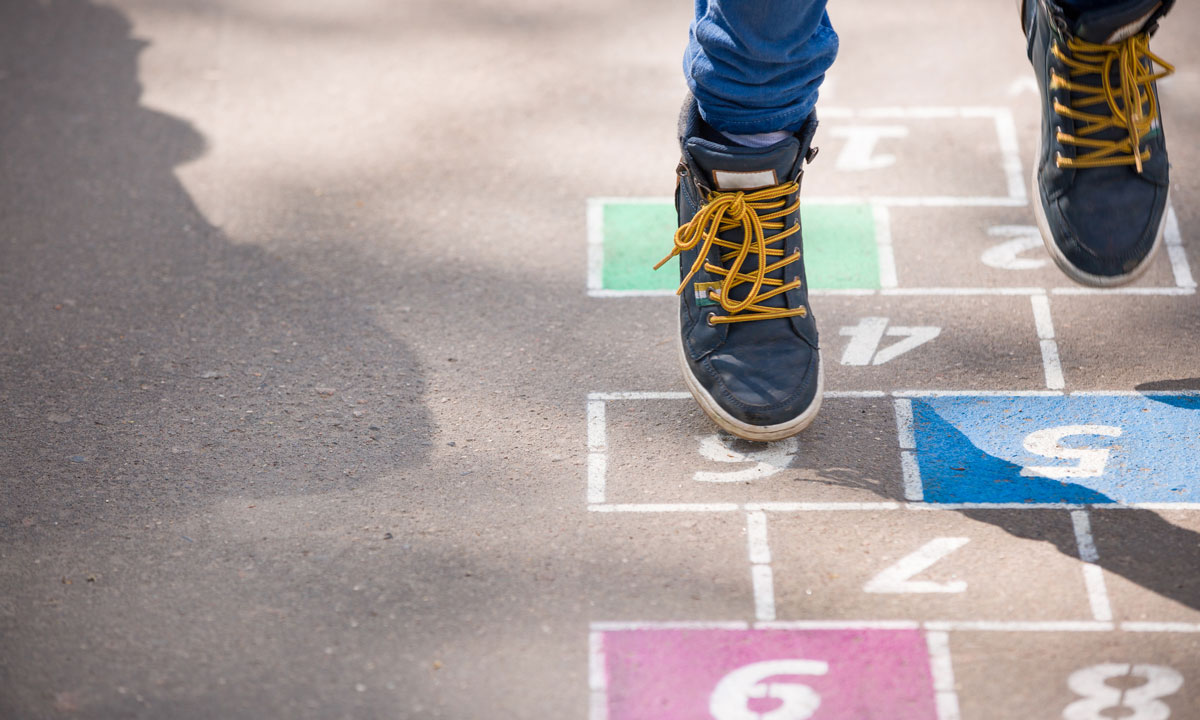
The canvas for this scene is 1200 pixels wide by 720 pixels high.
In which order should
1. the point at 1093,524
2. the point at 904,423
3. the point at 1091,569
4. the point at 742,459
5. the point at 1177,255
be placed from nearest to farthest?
the point at 1091,569, the point at 1093,524, the point at 742,459, the point at 904,423, the point at 1177,255

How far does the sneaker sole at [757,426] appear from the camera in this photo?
2.90 metres

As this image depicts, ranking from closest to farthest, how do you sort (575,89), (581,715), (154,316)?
1. (581,715)
2. (154,316)
3. (575,89)

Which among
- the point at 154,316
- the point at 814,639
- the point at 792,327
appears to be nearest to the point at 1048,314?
the point at 792,327

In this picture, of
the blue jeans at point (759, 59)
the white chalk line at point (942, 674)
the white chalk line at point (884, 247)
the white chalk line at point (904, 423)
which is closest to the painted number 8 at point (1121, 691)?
the white chalk line at point (942, 674)

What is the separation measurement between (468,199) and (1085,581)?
228 cm

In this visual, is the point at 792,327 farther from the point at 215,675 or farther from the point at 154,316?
the point at 154,316

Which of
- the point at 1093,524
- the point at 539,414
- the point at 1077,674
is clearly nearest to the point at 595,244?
the point at 539,414

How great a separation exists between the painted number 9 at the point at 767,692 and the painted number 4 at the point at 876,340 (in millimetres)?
1083

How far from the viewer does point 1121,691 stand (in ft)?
7.65

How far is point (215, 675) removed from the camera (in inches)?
94.8

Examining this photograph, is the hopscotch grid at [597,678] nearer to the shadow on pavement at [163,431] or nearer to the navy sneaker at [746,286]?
the shadow on pavement at [163,431]

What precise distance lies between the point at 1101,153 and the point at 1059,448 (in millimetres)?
723

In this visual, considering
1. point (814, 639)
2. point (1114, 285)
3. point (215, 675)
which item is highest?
point (1114, 285)

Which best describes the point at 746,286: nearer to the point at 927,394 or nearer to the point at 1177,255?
the point at 927,394
